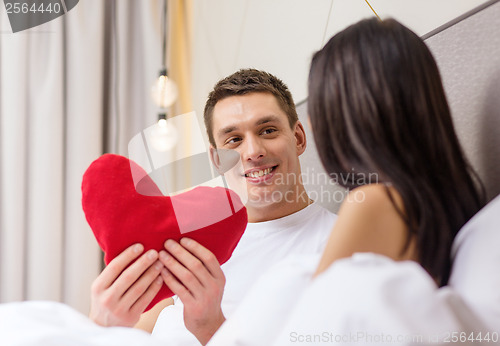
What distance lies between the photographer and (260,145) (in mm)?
1156

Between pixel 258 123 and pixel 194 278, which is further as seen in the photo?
pixel 258 123

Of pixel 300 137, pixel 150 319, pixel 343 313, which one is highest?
pixel 300 137

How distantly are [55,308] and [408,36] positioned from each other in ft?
2.08

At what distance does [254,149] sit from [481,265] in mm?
694

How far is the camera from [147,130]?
6.91 feet

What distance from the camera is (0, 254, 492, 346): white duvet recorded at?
0.45 meters

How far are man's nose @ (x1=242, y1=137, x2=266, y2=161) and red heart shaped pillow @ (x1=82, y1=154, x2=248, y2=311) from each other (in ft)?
1.22

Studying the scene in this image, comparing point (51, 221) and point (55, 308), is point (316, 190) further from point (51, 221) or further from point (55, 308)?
point (51, 221)

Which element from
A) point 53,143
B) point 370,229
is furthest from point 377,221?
point 53,143

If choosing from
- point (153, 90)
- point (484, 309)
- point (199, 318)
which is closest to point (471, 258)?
point (484, 309)

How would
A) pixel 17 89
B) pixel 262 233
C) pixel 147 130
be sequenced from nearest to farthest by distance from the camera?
pixel 262 233
pixel 17 89
pixel 147 130

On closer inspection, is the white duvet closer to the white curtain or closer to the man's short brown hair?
the man's short brown hair

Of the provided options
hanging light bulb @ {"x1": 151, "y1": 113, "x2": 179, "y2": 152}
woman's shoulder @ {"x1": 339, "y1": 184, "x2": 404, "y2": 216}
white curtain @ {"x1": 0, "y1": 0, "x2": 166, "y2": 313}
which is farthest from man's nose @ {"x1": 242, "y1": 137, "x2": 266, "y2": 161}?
white curtain @ {"x1": 0, "y1": 0, "x2": 166, "y2": 313}

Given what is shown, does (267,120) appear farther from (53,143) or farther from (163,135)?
(53,143)
